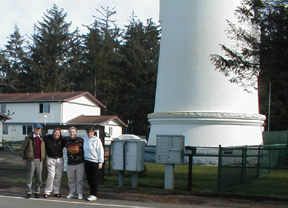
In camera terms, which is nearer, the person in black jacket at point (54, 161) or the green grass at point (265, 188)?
the person in black jacket at point (54, 161)

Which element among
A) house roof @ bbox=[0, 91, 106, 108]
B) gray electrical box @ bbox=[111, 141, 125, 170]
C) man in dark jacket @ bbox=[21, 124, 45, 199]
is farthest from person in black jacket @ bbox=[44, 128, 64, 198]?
house roof @ bbox=[0, 91, 106, 108]

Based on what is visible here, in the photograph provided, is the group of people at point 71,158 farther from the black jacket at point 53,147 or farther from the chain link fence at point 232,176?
the chain link fence at point 232,176

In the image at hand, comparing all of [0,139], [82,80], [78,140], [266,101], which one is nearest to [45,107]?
[0,139]

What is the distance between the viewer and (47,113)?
160 feet

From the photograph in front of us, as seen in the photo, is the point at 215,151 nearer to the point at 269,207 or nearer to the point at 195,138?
the point at 195,138

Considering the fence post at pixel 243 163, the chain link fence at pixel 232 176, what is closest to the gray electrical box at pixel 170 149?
the chain link fence at pixel 232 176

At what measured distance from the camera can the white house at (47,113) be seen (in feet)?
158

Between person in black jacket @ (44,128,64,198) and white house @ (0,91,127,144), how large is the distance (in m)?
37.4

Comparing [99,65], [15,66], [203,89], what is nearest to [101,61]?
[99,65]

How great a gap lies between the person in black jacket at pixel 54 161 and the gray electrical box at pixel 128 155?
199 cm

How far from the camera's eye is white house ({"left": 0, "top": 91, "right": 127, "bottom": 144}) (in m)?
48.3

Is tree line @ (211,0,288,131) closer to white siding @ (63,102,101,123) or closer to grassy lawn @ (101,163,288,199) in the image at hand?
grassy lawn @ (101,163,288,199)

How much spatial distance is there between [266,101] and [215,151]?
3476 centimetres

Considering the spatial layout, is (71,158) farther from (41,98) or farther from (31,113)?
(31,113)
